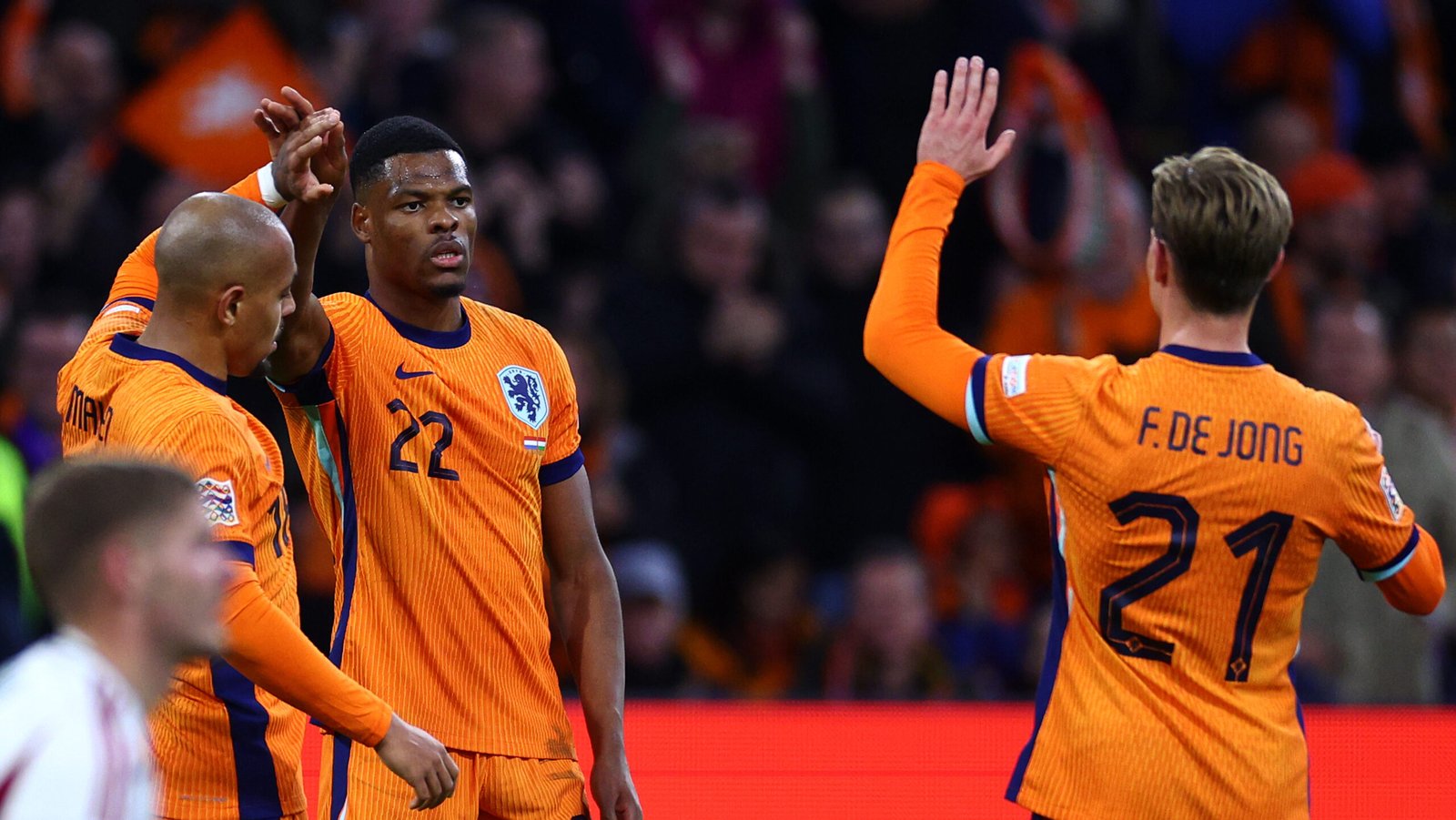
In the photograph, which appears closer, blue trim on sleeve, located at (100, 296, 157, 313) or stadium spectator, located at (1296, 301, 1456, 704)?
blue trim on sleeve, located at (100, 296, 157, 313)

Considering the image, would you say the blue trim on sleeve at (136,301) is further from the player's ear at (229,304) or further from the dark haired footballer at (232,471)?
the player's ear at (229,304)

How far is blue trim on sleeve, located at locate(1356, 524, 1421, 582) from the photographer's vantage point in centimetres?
311

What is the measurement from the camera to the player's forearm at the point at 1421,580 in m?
3.13

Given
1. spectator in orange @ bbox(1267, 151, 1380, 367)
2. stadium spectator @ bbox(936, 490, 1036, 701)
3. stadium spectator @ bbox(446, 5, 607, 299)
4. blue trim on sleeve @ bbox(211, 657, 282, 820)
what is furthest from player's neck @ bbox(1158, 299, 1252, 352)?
spectator in orange @ bbox(1267, 151, 1380, 367)

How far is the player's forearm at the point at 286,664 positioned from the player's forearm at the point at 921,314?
1.00 meters

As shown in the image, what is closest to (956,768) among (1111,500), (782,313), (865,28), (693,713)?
(693,713)

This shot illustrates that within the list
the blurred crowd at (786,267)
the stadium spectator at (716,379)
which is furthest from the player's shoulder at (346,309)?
the stadium spectator at (716,379)

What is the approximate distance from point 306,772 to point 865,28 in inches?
192

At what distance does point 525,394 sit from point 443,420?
0.20 metres

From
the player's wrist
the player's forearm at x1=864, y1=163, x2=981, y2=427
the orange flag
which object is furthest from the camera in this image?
the orange flag

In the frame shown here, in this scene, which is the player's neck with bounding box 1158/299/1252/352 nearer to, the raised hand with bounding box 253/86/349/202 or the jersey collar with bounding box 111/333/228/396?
the raised hand with bounding box 253/86/349/202

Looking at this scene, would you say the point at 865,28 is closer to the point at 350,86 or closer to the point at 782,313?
the point at 782,313

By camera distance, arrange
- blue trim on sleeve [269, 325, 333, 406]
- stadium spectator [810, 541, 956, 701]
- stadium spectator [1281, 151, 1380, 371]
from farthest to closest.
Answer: stadium spectator [1281, 151, 1380, 371] → stadium spectator [810, 541, 956, 701] → blue trim on sleeve [269, 325, 333, 406]

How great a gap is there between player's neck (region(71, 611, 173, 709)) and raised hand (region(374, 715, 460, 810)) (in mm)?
723
